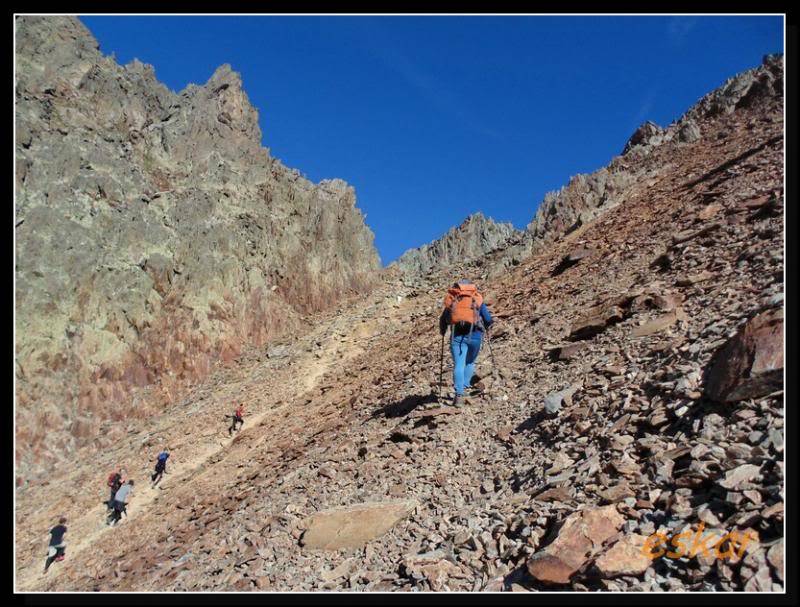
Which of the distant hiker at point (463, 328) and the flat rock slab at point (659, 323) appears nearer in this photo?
the flat rock slab at point (659, 323)

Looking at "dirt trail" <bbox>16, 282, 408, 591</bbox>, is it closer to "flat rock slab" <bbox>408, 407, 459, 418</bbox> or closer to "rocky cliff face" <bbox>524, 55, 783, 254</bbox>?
"flat rock slab" <bbox>408, 407, 459, 418</bbox>

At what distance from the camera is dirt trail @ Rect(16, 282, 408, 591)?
1492 centimetres

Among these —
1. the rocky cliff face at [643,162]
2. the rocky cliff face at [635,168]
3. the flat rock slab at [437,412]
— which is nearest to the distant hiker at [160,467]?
the flat rock slab at [437,412]

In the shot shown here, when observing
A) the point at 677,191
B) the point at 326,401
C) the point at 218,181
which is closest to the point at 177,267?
the point at 218,181

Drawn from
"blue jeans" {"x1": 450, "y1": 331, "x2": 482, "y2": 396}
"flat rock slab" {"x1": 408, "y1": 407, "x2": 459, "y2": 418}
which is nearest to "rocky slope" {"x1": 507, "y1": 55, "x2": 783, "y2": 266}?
"blue jeans" {"x1": 450, "y1": 331, "x2": 482, "y2": 396}

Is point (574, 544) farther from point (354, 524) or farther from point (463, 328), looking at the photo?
point (463, 328)

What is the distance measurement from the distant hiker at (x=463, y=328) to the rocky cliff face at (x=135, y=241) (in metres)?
22.8

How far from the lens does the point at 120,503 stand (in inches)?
610

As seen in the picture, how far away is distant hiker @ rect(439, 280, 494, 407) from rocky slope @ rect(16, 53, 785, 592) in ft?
1.91

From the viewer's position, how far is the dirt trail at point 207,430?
1492 cm

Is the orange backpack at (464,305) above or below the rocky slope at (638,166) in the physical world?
below


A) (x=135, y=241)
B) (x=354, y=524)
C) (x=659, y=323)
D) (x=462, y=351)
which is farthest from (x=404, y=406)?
(x=135, y=241)

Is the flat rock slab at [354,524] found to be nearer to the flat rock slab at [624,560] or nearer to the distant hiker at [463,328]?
the flat rock slab at [624,560]

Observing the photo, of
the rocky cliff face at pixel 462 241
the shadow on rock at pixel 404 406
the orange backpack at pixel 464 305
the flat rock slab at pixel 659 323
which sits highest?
the rocky cliff face at pixel 462 241
